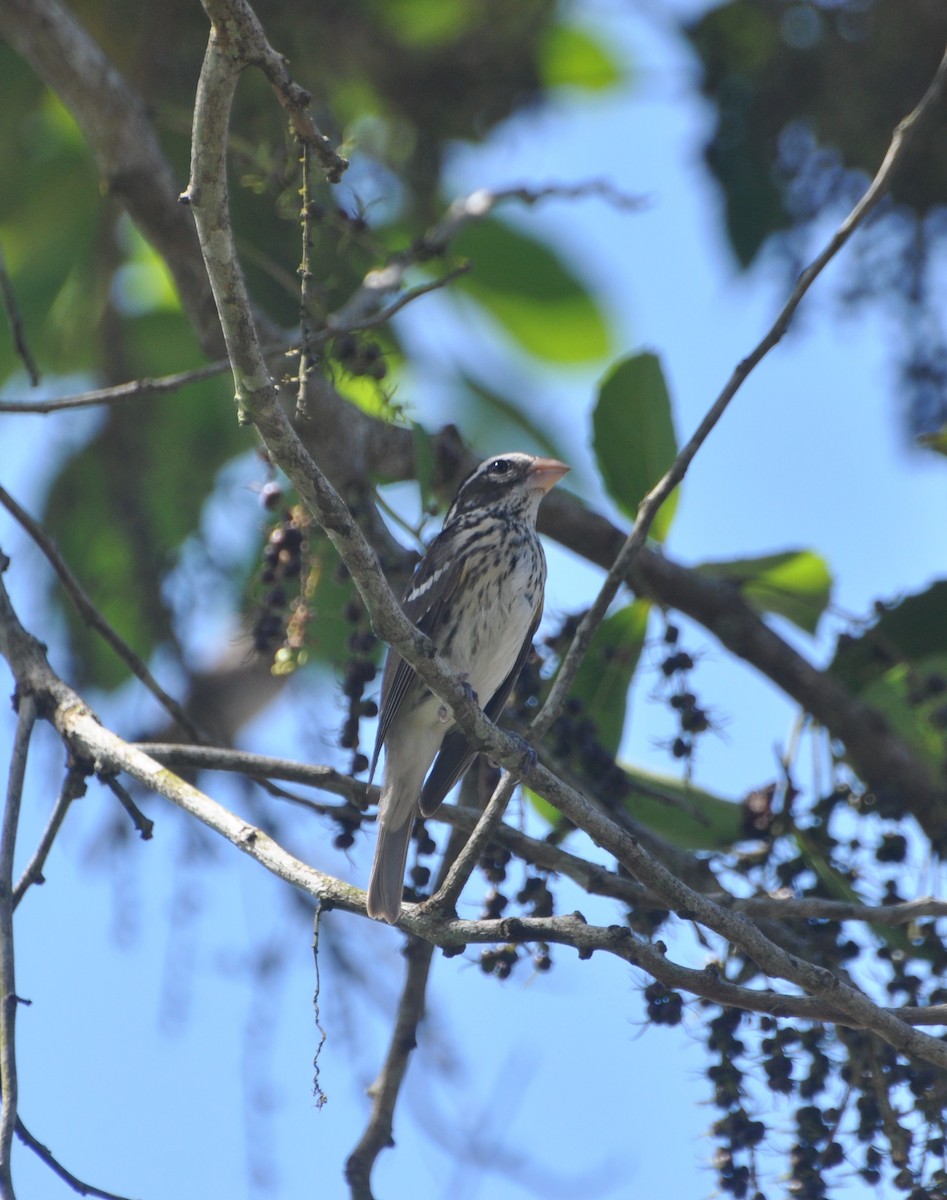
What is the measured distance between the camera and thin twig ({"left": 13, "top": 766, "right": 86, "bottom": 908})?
2.82 m

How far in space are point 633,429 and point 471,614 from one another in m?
0.78

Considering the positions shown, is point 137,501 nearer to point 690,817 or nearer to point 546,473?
point 546,473

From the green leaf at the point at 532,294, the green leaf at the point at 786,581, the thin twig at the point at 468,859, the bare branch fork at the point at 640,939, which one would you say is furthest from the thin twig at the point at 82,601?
the green leaf at the point at 532,294

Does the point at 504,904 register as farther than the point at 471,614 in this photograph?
No

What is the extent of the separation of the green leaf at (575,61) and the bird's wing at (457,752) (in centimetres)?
313

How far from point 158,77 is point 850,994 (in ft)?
14.8

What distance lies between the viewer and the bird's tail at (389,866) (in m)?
3.05

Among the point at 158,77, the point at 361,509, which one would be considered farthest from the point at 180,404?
the point at 361,509

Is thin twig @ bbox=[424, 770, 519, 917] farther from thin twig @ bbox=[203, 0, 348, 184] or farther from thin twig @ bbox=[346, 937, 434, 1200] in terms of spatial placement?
thin twig @ bbox=[203, 0, 348, 184]

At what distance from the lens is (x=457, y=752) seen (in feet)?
13.9

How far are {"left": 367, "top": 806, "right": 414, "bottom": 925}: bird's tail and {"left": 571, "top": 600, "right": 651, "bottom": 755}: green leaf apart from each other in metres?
0.71

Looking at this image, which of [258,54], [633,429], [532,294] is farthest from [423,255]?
[532,294]

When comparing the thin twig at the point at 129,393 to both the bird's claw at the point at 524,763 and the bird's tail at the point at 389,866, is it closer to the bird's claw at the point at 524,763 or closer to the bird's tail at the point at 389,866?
the bird's claw at the point at 524,763

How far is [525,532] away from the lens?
450cm
